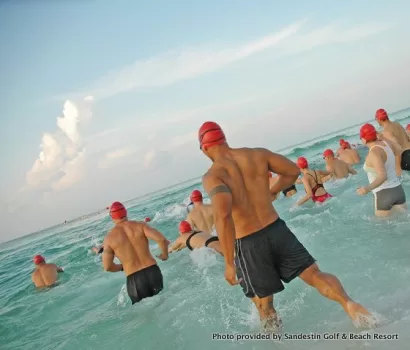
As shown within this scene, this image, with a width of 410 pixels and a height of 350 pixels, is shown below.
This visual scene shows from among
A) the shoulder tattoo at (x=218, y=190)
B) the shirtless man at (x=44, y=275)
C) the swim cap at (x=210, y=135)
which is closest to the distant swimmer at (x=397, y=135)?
the swim cap at (x=210, y=135)

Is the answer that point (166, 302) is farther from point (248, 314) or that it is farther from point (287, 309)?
point (287, 309)

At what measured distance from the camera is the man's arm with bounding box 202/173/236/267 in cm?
285

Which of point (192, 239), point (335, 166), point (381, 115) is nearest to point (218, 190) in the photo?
point (192, 239)

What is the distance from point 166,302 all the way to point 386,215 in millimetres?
4171

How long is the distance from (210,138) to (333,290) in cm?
175

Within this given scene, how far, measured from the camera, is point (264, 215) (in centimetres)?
332

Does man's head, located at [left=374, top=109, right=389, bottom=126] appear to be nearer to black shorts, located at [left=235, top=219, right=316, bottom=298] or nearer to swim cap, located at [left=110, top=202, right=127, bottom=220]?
black shorts, located at [left=235, top=219, right=316, bottom=298]

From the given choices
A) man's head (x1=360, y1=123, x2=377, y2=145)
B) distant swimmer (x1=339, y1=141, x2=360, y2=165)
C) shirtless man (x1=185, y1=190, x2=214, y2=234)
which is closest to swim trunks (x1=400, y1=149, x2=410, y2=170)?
man's head (x1=360, y1=123, x2=377, y2=145)

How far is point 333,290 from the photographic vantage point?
3125 millimetres

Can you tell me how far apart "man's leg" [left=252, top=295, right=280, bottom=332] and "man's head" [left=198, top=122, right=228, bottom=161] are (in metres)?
1.53

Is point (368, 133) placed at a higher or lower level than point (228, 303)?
higher

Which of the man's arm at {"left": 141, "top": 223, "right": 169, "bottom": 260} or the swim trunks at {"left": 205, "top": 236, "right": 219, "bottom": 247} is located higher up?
the man's arm at {"left": 141, "top": 223, "right": 169, "bottom": 260}

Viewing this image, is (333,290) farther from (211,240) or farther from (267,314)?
(211,240)

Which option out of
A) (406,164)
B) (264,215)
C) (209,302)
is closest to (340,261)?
(209,302)
